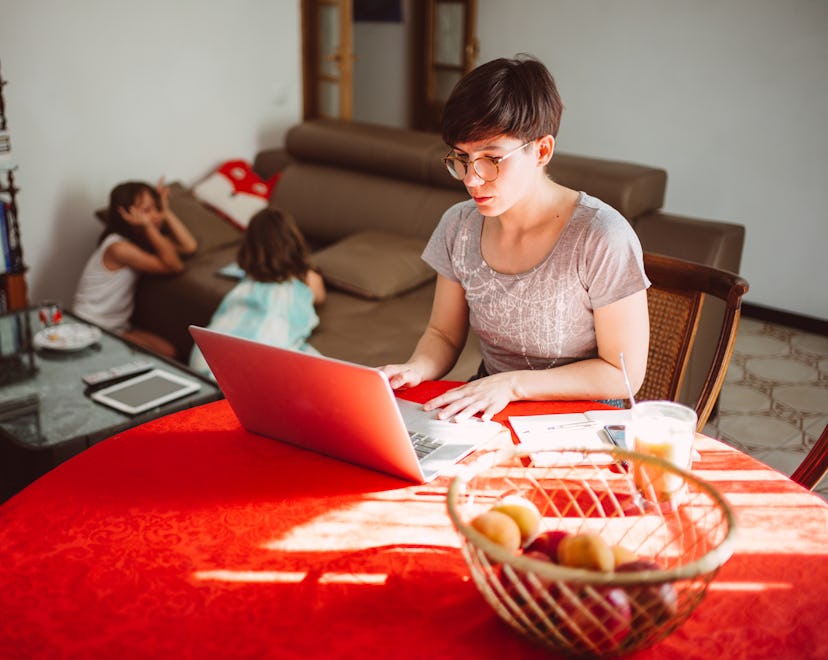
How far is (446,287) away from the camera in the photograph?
65.7 inches

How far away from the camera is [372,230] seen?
343 cm

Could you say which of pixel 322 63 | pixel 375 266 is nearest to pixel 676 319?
pixel 375 266

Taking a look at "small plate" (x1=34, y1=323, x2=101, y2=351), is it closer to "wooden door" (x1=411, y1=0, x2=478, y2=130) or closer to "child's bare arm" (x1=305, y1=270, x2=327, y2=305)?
"child's bare arm" (x1=305, y1=270, x2=327, y2=305)

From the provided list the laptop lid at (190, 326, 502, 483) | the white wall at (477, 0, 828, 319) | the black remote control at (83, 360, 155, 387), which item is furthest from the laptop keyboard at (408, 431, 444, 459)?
the white wall at (477, 0, 828, 319)

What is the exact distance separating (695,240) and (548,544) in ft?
6.44

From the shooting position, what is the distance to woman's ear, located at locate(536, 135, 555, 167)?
4.64 ft

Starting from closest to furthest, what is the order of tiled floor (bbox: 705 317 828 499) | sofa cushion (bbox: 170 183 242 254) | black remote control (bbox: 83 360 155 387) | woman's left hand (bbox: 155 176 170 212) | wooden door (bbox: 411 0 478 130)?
black remote control (bbox: 83 360 155 387)
tiled floor (bbox: 705 317 828 499)
woman's left hand (bbox: 155 176 170 212)
sofa cushion (bbox: 170 183 242 254)
wooden door (bbox: 411 0 478 130)

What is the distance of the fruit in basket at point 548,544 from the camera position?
0.80m

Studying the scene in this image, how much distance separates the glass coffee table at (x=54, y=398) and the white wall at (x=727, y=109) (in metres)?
2.89

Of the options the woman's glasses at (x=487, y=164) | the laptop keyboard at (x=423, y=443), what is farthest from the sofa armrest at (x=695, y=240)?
the laptop keyboard at (x=423, y=443)

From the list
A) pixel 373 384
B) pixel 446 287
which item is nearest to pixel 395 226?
pixel 446 287

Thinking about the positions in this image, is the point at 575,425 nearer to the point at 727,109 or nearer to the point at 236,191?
the point at 236,191

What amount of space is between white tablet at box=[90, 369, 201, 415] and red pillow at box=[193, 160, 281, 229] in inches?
61.3

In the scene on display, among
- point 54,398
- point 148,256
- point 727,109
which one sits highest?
point 727,109
